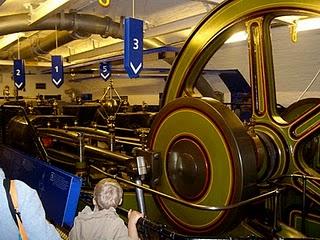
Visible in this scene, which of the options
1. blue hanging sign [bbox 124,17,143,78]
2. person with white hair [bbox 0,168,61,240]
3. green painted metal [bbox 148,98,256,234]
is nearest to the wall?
blue hanging sign [bbox 124,17,143,78]

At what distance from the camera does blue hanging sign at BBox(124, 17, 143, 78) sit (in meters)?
3.69

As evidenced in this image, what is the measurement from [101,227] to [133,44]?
2.58 m

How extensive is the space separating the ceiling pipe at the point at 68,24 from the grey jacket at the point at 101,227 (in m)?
3.67

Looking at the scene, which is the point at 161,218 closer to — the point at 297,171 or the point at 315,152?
the point at 297,171

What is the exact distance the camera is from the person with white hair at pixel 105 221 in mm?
1448

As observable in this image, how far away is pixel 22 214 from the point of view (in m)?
1.25

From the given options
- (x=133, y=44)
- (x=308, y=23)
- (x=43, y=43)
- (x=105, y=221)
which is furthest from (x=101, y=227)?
(x=43, y=43)

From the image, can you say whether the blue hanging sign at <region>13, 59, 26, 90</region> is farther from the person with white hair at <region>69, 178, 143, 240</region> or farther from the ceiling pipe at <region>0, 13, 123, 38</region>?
the person with white hair at <region>69, 178, 143, 240</region>

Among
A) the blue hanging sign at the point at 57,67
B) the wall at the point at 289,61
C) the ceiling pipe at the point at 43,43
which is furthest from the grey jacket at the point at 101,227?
the blue hanging sign at the point at 57,67

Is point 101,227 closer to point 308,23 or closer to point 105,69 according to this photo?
point 308,23

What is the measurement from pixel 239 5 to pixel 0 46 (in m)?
6.46

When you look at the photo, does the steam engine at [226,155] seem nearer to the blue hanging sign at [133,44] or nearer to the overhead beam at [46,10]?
the blue hanging sign at [133,44]

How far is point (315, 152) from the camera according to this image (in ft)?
8.67

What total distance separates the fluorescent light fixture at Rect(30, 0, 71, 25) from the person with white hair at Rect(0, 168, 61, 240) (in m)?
2.88
